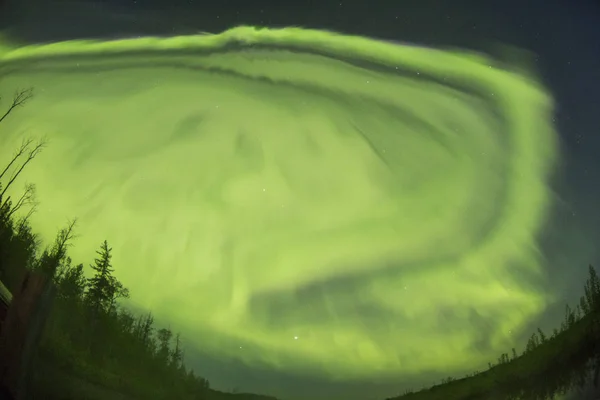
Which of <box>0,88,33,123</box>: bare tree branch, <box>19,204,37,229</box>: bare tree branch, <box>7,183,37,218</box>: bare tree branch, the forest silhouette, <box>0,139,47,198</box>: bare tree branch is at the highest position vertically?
<box>0,88,33,123</box>: bare tree branch

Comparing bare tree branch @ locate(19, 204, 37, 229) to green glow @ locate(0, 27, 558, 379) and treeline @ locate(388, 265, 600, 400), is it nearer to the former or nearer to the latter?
green glow @ locate(0, 27, 558, 379)

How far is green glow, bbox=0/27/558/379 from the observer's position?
0.65 meters

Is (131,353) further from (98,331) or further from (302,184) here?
(302,184)

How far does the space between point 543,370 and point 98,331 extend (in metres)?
0.54

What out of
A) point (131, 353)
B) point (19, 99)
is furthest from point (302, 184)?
point (19, 99)

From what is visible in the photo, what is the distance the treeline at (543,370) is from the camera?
62 cm

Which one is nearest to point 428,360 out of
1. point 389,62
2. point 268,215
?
point 268,215

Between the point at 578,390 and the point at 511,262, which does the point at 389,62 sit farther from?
the point at 578,390

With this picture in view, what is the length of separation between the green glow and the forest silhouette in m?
0.02

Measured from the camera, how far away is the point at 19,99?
0.77 meters

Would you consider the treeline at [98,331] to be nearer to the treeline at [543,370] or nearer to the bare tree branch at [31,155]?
the bare tree branch at [31,155]

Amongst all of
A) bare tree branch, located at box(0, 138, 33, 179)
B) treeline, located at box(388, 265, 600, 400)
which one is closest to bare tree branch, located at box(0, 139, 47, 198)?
bare tree branch, located at box(0, 138, 33, 179)

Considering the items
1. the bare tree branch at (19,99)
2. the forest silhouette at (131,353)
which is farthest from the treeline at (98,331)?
the bare tree branch at (19,99)

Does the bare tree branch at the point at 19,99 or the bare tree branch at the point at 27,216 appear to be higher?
the bare tree branch at the point at 19,99
